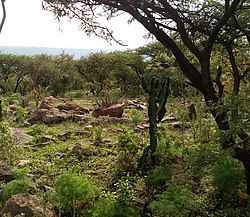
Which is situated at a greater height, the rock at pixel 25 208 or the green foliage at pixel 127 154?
the green foliage at pixel 127 154

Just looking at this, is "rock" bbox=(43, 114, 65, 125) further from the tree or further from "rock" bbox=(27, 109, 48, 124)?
the tree

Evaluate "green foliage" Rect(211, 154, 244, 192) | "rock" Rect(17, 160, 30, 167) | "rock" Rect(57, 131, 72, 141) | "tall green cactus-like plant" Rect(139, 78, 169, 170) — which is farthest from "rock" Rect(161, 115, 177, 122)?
"green foliage" Rect(211, 154, 244, 192)

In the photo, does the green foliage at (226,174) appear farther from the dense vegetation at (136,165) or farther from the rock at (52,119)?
the rock at (52,119)

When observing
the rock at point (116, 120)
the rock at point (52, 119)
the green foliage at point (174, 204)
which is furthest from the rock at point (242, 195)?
the rock at point (52, 119)

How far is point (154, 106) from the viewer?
676 centimetres

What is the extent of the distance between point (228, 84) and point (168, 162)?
5.31 m

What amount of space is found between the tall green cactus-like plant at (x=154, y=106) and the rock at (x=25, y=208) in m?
2.33

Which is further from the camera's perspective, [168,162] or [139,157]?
[139,157]

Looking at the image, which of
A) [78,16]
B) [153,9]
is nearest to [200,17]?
[153,9]

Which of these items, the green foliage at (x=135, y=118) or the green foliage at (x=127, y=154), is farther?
the green foliage at (x=135, y=118)

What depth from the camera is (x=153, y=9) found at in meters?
5.91

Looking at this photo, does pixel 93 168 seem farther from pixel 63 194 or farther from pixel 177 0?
pixel 177 0

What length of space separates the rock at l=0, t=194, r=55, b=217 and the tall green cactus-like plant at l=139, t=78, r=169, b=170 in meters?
2.33

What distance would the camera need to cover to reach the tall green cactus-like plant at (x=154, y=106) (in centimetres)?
661
